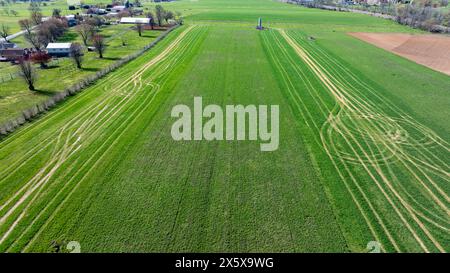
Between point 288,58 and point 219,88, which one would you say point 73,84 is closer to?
point 219,88

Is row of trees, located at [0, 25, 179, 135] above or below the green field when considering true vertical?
above

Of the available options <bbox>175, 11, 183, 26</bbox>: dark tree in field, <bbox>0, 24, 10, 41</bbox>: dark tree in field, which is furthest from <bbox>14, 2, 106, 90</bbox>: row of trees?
<bbox>175, 11, 183, 26</bbox>: dark tree in field

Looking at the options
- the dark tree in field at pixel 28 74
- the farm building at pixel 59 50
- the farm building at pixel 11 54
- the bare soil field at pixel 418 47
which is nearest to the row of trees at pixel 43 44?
the dark tree in field at pixel 28 74

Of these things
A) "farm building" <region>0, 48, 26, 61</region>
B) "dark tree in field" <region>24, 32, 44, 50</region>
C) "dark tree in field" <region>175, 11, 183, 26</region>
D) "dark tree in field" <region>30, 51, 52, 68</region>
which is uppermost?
"dark tree in field" <region>175, 11, 183, 26</region>

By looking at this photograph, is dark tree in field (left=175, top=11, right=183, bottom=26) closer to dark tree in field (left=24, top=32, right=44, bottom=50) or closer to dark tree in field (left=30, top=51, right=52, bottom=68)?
dark tree in field (left=24, top=32, right=44, bottom=50)

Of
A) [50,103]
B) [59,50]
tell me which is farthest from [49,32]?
[50,103]

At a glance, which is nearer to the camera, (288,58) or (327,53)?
(288,58)
